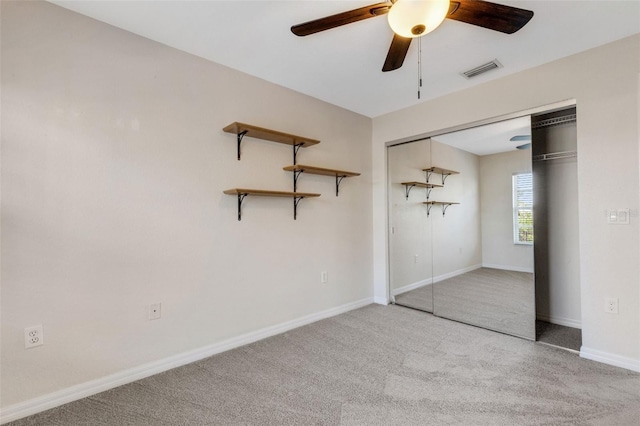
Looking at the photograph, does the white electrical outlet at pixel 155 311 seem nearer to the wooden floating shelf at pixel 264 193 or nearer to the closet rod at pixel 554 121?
the wooden floating shelf at pixel 264 193

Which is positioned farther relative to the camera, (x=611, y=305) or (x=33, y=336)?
(x=611, y=305)

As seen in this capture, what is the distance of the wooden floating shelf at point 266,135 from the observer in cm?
249

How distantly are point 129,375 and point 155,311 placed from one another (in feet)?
1.44

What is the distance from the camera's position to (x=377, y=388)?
198cm

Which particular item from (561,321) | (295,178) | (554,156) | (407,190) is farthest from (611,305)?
(295,178)

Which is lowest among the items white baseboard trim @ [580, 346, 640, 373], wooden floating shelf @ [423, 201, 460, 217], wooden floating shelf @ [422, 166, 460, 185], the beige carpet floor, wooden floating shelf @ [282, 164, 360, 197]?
the beige carpet floor

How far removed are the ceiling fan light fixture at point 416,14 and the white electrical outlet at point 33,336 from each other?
104 inches

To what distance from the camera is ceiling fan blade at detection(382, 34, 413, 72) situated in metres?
1.78

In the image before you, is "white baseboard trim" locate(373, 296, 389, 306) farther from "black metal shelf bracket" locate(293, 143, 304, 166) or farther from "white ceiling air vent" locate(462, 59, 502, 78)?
"white ceiling air vent" locate(462, 59, 502, 78)

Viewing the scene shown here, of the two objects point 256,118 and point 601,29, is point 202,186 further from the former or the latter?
point 601,29

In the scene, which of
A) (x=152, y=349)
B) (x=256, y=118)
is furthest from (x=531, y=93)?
(x=152, y=349)

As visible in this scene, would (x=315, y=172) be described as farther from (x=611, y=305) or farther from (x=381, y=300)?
(x=611, y=305)

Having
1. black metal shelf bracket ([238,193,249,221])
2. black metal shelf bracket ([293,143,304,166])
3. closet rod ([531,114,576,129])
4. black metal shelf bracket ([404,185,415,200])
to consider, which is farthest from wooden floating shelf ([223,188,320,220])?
closet rod ([531,114,576,129])

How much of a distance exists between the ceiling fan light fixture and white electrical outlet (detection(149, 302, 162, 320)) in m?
2.39
